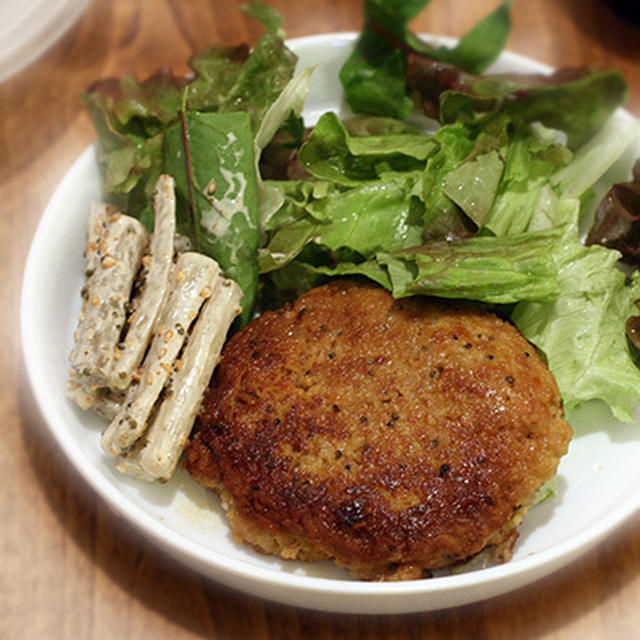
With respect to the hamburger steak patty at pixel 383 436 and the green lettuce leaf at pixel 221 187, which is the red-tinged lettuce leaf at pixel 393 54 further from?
the hamburger steak patty at pixel 383 436

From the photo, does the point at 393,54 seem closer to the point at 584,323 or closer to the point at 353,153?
the point at 353,153

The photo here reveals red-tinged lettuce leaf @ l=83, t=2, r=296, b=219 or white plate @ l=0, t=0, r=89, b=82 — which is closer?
red-tinged lettuce leaf @ l=83, t=2, r=296, b=219

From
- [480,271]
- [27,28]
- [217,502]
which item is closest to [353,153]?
[480,271]

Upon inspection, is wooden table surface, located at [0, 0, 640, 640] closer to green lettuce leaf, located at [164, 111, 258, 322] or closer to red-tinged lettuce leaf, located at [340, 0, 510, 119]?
green lettuce leaf, located at [164, 111, 258, 322]

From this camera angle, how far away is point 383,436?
161 cm

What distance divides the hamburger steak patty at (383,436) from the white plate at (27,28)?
1435 millimetres

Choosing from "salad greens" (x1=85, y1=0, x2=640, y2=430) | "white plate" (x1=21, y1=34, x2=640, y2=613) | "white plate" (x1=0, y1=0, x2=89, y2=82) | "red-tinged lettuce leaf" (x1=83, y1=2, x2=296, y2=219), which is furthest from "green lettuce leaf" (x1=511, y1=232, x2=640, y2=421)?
"white plate" (x1=0, y1=0, x2=89, y2=82)

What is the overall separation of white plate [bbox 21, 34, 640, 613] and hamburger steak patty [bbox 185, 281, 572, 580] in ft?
0.25

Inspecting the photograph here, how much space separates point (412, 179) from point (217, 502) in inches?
36.6

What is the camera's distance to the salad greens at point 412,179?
1819mm

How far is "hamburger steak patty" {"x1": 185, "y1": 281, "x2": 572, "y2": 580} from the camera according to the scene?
154 cm

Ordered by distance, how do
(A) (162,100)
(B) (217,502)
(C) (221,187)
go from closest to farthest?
(B) (217,502) → (C) (221,187) → (A) (162,100)

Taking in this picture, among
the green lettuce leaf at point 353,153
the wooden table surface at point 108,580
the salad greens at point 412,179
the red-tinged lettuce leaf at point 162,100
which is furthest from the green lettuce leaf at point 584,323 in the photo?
the red-tinged lettuce leaf at point 162,100

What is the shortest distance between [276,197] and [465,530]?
92cm
